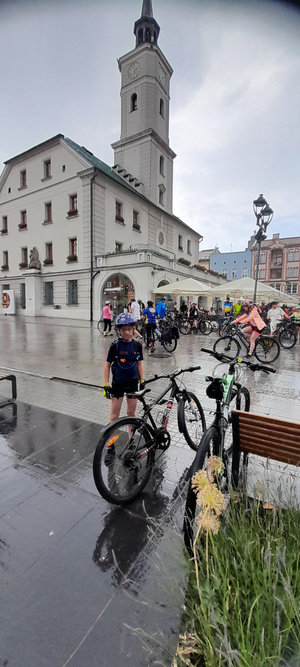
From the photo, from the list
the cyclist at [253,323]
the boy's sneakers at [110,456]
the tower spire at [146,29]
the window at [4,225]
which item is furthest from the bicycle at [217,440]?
the tower spire at [146,29]

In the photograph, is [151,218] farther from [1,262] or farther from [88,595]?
[88,595]

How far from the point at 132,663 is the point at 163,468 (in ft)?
6.07

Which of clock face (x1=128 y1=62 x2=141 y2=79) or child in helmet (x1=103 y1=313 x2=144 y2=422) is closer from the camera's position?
child in helmet (x1=103 y1=313 x2=144 y2=422)

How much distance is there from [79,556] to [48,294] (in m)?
25.2

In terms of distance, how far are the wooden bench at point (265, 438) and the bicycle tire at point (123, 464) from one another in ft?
2.69

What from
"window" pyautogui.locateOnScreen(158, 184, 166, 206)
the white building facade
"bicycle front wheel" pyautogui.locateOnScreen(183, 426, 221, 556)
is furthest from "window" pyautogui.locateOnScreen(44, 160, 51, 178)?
"bicycle front wheel" pyautogui.locateOnScreen(183, 426, 221, 556)

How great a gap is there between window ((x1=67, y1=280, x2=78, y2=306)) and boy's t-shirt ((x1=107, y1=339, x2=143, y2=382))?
68.8 ft

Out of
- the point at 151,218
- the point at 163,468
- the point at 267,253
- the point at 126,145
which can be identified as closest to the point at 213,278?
the point at 151,218

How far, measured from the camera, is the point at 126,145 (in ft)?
96.1

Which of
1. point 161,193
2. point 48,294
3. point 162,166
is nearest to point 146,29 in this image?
point 162,166

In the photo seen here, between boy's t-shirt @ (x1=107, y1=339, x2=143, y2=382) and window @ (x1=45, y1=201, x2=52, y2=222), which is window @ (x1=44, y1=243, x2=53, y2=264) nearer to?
window @ (x1=45, y1=201, x2=52, y2=222)

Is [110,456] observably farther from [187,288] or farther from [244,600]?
[187,288]

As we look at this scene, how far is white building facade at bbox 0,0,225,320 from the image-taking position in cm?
2236

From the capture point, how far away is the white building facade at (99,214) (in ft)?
73.4
